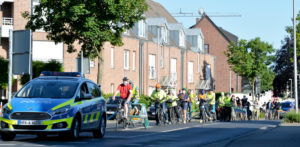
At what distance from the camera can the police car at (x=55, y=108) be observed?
14.9 meters

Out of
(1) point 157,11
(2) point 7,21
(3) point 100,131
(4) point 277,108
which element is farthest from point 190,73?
(3) point 100,131

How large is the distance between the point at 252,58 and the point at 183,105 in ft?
120

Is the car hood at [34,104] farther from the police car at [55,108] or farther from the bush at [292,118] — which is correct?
the bush at [292,118]

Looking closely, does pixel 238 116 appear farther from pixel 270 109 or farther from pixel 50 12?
pixel 50 12

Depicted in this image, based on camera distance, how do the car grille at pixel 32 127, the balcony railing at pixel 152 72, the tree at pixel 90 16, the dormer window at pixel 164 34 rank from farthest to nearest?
the dormer window at pixel 164 34
the balcony railing at pixel 152 72
the tree at pixel 90 16
the car grille at pixel 32 127

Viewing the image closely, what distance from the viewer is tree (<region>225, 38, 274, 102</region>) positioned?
6606 centimetres

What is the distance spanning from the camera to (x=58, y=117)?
593 inches

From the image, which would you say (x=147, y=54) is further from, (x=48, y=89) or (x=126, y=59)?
(x=48, y=89)

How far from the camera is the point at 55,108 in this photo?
15070 millimetres

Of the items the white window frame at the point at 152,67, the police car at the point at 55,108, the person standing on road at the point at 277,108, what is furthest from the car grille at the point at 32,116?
the white window frame at the point at 152,67

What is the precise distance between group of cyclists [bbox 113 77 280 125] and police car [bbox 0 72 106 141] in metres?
3.93

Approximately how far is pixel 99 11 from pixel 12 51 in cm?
1395

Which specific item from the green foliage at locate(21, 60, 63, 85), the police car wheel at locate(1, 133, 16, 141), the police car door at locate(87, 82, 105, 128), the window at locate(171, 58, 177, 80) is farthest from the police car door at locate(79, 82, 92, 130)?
the window at locate(171, 58, 177, 80)

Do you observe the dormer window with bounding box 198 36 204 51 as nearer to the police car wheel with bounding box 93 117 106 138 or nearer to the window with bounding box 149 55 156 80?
the window with bounding box 149 55 156 80
